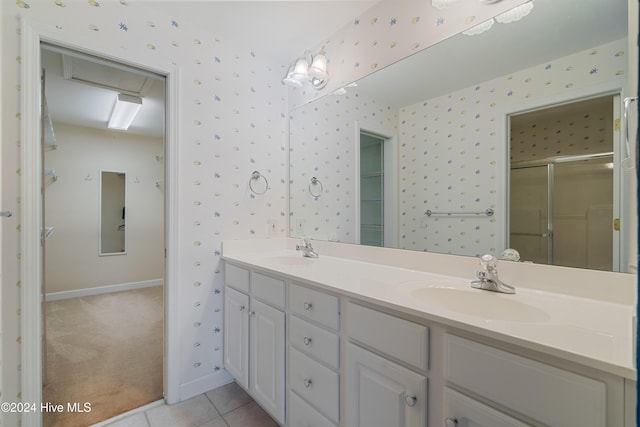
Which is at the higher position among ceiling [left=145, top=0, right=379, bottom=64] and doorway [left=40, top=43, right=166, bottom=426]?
ceiling [left=145, top=0, right=379, bottom=64]

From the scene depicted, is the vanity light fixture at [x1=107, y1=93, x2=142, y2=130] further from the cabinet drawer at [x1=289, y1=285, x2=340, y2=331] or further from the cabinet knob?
the cabinet knob

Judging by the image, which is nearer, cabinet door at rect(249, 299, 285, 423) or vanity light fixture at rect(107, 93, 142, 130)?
cabinet door at rect(249, 299, 285, 423)

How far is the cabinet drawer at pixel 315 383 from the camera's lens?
1.13m

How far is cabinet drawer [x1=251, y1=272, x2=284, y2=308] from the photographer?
141cm

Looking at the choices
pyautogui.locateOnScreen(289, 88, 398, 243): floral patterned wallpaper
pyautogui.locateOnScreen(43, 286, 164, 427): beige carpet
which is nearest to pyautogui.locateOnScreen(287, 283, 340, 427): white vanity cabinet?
pyautogui.locateOnScreen(289, 88, 398, 243): floral patterned wallpaper

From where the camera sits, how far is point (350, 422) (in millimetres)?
1064

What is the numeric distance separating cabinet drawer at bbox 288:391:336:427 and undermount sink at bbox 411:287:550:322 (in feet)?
2.15

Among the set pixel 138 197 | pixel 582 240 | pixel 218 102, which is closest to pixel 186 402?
pixel 218 102

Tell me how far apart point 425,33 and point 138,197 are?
453 centimetres

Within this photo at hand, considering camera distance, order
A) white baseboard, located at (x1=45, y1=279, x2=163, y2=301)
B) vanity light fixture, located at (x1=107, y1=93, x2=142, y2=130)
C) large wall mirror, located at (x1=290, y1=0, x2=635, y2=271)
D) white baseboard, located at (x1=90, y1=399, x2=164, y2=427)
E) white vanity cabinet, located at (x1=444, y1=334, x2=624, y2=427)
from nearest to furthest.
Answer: white vanity cabinet, located at (x1=444, y1=334, x2=624, y2=427)
large wall mirror, located at (x1=290, y1=0, x2=635, y2=271)
white baseboard, located at (x1=90, y1=399, x2=164, y2=427)
vanity light fixture, located at (x1=107, y1=93, x2=142, y2=130)
white baseboard, located at (x1=45, y1=279, x2=163, y2=301)

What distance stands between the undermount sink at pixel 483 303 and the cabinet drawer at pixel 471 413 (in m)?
0.25

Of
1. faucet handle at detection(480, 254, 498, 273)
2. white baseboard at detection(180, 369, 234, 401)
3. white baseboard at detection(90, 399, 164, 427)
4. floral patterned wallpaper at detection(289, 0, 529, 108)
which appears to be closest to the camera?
faucet handle at detection(480, 254, 498, 273)

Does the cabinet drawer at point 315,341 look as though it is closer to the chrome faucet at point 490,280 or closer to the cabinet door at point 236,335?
the cabinet door at point 236,335

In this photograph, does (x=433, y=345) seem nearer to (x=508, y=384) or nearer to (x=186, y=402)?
(x=508, y=384)
